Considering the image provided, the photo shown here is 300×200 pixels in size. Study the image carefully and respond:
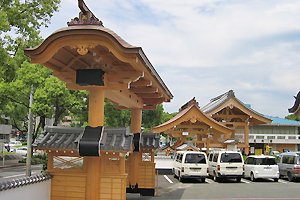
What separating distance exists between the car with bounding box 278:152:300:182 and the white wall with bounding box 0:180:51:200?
17.4m

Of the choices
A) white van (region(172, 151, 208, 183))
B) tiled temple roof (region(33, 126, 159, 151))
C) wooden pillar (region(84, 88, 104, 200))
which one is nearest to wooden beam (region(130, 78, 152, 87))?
wooden pillar (region(84, 88, 104, 200))

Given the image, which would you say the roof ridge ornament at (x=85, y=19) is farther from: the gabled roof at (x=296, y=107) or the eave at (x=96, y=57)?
the gabled roof at (x=296, y=107)

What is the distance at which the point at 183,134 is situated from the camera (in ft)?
91.9

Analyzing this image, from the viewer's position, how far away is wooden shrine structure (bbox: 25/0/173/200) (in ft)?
29.6

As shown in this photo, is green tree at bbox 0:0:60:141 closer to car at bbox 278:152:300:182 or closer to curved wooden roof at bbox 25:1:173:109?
curved wooden roof at bbox 25:1:173:109

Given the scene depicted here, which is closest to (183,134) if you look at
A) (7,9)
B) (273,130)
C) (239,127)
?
(239,127)

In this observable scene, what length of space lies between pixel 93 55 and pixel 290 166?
58.4 feet

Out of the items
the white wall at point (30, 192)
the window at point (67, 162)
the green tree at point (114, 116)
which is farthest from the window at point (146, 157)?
the green tree at point (114, 116)

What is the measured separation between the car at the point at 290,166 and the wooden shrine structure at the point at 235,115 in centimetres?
588

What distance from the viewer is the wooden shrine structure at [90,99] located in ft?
29.6

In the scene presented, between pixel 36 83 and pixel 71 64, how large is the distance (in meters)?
21.4

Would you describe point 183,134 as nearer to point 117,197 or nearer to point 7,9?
point 7,9

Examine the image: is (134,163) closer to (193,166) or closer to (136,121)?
(136,121)

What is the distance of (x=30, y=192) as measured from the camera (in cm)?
889
